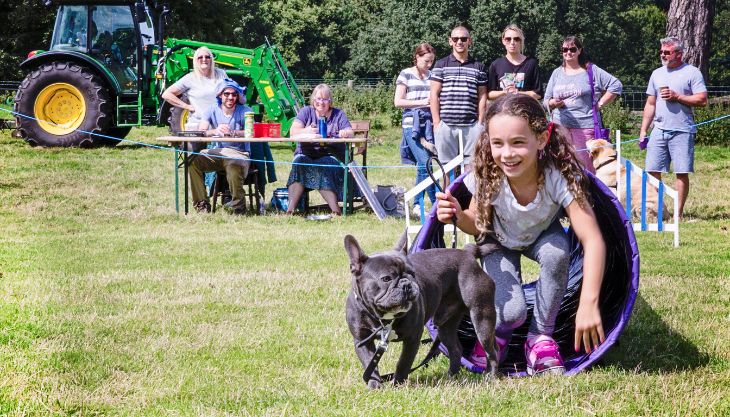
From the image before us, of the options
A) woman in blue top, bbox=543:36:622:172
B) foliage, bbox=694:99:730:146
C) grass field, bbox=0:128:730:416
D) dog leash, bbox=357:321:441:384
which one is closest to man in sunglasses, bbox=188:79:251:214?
grass field, bbox=0:128:730:416

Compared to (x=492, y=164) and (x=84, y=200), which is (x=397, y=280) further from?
(x=84, y=200)

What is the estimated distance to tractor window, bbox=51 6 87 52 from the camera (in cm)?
1756

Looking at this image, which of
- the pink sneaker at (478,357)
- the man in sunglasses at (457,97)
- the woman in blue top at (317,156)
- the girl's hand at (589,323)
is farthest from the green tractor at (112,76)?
the girl's hand at (589,323)

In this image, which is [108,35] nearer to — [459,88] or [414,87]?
[414,87]

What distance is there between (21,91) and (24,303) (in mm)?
12511

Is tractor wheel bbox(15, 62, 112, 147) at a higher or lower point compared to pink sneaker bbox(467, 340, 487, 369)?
higher

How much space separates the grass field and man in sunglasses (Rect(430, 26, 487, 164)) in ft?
3.84

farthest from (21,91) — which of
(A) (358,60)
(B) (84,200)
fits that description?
(A) (358,60)

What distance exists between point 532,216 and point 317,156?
6.97m

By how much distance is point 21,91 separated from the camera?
1709 cm

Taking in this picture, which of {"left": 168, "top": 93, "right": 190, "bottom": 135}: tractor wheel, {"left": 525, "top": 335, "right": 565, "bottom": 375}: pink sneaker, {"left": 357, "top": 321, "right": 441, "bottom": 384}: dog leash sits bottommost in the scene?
{"left": 525, "top": 335, "right": 565, "bottom": 375}: pink sneaker

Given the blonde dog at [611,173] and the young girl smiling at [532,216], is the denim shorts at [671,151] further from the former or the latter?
the young girl smiling at [532,216]

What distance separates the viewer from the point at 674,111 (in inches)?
387

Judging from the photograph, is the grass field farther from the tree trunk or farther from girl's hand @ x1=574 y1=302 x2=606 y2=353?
the tree trunk
